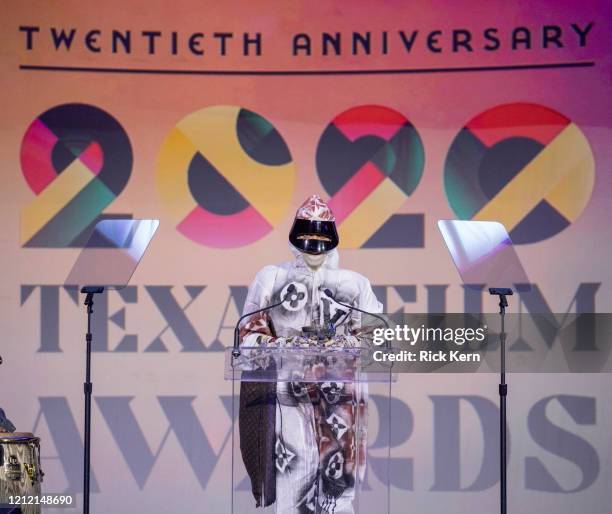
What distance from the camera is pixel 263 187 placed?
22.1ft

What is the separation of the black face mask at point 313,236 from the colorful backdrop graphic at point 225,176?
1764mm

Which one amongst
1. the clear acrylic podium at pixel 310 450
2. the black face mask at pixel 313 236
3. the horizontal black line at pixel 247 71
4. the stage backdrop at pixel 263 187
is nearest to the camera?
the clear acrylic podium at pixel 310 450

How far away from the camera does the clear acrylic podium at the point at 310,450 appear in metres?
4.42

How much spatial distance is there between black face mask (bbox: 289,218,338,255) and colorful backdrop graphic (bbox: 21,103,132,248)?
2.15 meters

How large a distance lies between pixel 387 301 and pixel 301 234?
74.8 inches

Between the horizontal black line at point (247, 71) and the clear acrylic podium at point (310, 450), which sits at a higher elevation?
the horizontal black line at point (247, 71)

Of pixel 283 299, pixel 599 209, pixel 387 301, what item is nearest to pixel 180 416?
pixel 387 301

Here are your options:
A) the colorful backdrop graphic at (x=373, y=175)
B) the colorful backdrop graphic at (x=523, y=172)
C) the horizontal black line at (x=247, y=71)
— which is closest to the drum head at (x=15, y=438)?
the colorful backdrop graphic at (x=373, y=175)

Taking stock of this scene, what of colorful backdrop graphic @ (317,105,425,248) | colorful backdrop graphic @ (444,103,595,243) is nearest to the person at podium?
colorful backdrop graphic @ (317,105,425,248)

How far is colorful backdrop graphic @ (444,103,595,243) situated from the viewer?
6609mm

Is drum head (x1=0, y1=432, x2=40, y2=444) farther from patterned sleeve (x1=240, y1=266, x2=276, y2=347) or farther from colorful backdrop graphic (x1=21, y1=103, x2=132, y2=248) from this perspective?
colorful backdrop graphic (x1=21, y1=103, x2=132, y2=248)

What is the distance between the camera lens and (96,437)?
21.9 ft

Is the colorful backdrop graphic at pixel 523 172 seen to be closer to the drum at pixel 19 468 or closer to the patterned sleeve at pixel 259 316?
the patterned sleeve at pixel 259 316

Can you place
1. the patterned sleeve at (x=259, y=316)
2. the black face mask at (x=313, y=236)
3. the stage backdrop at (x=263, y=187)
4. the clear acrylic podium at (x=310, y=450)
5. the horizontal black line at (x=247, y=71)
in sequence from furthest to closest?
the horizontal black line at (x=247, y=71) → the stage backdrop at (x=263, y=187) → the black face mask at (x=313, y=236) → the patterned sleeve at (x=259, y=316) → the clear acrylic podium at (x=310, y=450)
